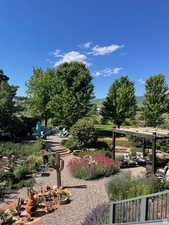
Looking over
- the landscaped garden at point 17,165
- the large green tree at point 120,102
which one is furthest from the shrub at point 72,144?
the large green tree at point 120,102

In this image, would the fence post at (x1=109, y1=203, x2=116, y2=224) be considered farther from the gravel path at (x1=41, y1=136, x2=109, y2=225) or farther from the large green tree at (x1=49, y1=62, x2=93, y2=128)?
the large green tree at (x1=49, y1=62, x2=93, y2=128)

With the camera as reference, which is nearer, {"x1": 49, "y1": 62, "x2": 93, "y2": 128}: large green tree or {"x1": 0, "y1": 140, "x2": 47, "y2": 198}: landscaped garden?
{"x1": 0, "y1": 140, "x2": 47, "y2": 198}: landscaped garden

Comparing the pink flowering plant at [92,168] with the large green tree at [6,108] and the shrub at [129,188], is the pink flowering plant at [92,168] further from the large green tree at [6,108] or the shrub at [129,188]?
the large green tree at [6,108]

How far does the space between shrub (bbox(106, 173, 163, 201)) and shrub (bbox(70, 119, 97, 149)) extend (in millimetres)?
8477

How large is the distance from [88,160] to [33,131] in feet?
45.2

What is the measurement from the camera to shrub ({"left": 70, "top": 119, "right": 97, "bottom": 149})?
1479 cm

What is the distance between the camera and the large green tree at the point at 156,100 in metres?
21.6

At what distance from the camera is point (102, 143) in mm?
16406

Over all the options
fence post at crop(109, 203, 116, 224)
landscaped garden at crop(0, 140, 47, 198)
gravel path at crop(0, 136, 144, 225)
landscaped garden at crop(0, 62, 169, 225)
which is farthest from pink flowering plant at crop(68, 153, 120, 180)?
fence post at crop(109, 203, 116, 224)

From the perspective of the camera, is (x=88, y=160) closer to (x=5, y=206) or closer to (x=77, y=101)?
(x=5, y=206)

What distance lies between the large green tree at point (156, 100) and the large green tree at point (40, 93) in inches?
520

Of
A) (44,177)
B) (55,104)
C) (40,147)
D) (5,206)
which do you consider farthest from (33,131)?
(5,206)

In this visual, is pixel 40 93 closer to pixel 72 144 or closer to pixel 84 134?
pixel 72 144

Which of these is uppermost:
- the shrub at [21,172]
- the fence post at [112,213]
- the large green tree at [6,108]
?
the large green tree at [6,108]
